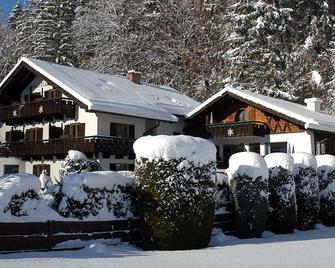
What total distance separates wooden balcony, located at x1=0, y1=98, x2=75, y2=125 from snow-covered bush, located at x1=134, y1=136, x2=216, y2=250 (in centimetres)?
1986

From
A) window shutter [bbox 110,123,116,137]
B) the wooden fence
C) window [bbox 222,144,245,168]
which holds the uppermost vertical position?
window shutter [bbox 110,123,116,137]

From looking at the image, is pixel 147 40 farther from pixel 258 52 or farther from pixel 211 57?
pixel 258 52

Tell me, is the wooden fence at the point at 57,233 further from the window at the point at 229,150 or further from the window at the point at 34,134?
the window at the point at 34,134

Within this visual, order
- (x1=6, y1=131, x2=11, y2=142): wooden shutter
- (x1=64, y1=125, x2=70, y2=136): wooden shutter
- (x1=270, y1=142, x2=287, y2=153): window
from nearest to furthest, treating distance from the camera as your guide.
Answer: (x1=270, y1=142, x2=287, y2=153): window < (x1=64, y1=125, x2=70, y2=136): wooden shutter < (x1=6, y1=131, x2=11, y2=142): wooden shutter

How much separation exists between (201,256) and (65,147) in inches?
857

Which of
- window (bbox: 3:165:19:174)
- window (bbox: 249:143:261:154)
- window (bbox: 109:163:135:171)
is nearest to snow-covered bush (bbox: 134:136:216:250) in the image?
window (bbox: 109:163:135:171)

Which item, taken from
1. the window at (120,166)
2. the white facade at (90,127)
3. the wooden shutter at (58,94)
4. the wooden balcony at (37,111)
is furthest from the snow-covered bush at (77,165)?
the wooden shutter at (58,94)

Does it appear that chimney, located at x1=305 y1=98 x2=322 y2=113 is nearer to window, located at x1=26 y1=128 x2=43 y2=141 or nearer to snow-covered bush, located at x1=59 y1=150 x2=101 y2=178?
window, located at x1=26 y1=128 x2=43 y2=141

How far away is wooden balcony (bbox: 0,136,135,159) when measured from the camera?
31.0m

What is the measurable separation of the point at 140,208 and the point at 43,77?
2182 centimetres

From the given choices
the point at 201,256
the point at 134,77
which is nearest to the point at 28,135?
the point at 134,77

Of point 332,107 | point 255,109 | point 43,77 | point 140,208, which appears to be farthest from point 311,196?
point 332,107

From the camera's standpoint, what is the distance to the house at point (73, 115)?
3180 cm

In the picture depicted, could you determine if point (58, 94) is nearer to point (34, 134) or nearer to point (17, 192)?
point (34, 134)
